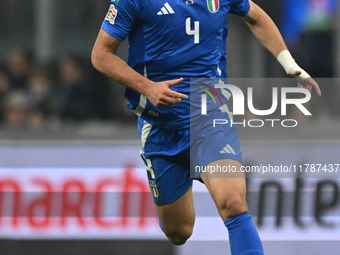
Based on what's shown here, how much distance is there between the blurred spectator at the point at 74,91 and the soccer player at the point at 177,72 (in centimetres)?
223

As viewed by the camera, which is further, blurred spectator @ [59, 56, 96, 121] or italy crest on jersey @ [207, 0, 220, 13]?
blurred spectator @ [59, 56, 96, 121]

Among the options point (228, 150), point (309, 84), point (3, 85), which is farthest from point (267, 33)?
point (3, 85)

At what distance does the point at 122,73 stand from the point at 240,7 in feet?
2.86

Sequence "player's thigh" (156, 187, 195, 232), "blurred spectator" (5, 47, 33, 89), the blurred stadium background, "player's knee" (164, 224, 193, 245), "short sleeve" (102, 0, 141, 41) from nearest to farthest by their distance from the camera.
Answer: "short sleeve" (102, 0, 141, 41)
"player's thigh" (156, 187, 195, 232)
"player's knee" (164, 224, 193, 245)
the blurred stadium background
"blurred spectator" (5, 47, 33, 89)

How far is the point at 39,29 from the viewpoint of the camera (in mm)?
7262

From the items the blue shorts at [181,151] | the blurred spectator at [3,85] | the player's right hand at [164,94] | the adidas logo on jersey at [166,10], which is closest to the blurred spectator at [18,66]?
the blurred spectator at [3,85]

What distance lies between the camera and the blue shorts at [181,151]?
4391mm

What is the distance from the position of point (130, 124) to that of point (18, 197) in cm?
111

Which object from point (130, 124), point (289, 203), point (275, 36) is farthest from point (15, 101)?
point (275, 36)

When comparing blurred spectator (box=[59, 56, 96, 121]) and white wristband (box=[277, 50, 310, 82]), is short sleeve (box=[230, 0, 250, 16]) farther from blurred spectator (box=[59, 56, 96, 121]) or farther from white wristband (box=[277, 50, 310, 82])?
blurred spectator (box=[59, 56, 96, 121])

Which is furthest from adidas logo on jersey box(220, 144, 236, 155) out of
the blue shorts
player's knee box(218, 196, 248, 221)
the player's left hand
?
the player's left hand

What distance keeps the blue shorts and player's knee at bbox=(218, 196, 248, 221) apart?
0.29 m

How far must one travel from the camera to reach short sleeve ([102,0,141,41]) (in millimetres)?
4352

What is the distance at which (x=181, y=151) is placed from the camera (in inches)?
182
